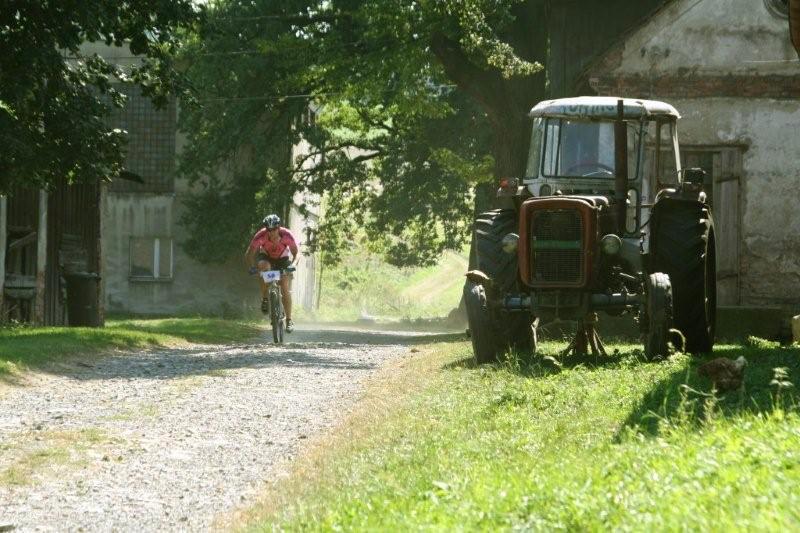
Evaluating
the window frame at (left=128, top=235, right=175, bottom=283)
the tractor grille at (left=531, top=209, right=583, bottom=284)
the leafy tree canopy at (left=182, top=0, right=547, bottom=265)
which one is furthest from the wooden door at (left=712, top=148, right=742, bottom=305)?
the window frame at (left=128, top=235, right=175, bottom=283)

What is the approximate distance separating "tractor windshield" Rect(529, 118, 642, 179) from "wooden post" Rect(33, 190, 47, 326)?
14415 mm

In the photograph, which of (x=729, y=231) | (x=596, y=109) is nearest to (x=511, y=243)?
(x=596, y=109)

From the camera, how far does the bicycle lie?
2038 centimetres

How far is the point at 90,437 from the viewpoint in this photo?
9414mm

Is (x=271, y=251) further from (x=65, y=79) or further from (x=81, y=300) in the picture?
(x=81, y=300)

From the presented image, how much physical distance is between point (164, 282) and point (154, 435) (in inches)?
1328

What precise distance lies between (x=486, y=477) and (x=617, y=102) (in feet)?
26.2

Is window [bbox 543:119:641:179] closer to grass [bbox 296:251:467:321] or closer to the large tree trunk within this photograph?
the large tree trunk

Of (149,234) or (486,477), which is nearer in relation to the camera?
(486,477)

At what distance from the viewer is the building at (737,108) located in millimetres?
21562

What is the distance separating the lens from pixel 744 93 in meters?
21.8

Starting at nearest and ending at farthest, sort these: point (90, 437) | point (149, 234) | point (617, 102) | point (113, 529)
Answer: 1. point (113, 529)
2. point (90, 437)
3. point (617, 102)
4. point (149, 234)

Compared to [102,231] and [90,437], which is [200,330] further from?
[90,437]

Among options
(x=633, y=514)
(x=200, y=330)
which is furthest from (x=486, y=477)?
(x=200, y=330)
